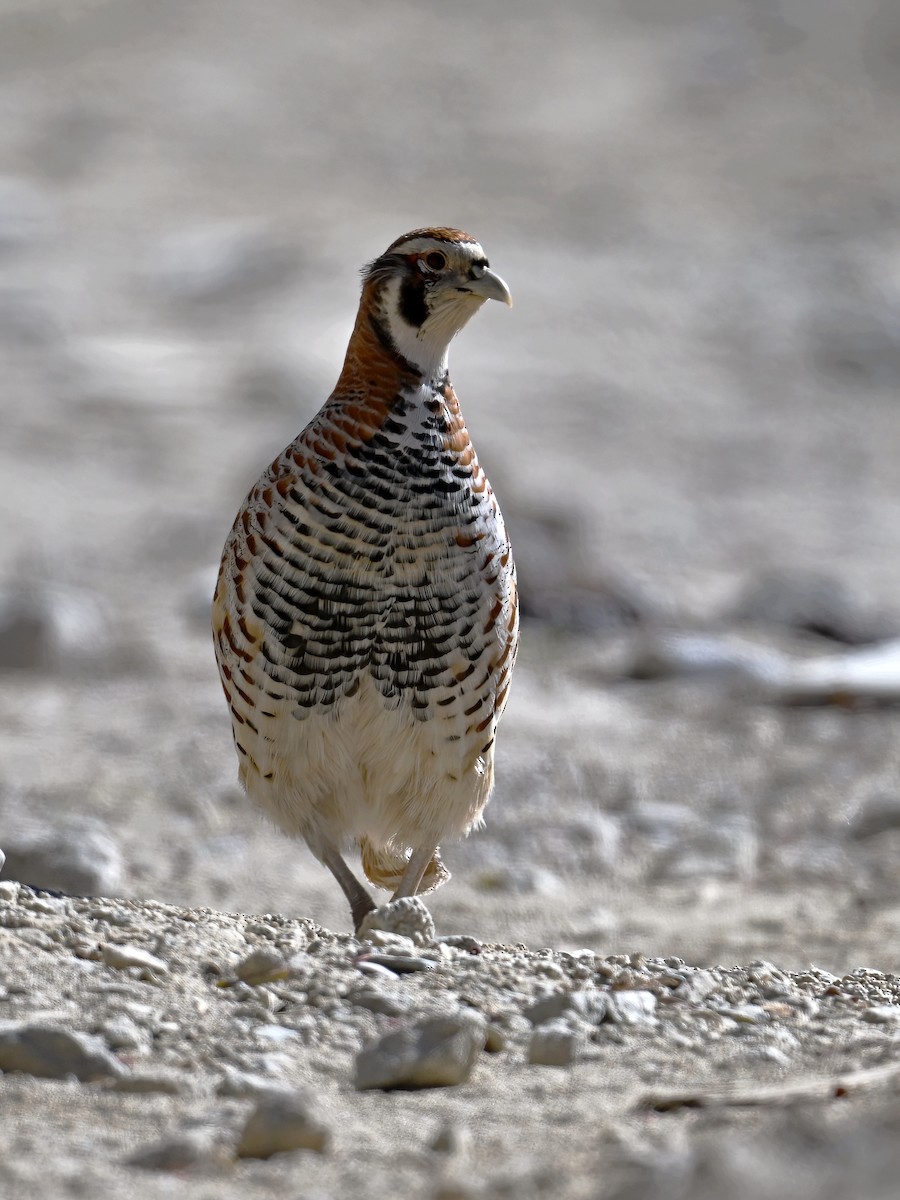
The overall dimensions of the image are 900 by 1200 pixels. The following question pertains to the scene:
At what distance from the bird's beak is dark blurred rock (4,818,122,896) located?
2.90 meters

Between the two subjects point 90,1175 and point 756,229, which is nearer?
point 90,1175

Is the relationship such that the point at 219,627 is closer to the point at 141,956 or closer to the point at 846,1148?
the point at 141,956

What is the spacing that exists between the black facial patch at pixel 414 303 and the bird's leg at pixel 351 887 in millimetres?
1736

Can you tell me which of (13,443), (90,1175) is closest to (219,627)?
(90,1175)

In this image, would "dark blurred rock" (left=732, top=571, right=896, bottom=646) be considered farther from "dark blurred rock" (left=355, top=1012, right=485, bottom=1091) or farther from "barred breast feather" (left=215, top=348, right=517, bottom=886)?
"dark blurred rock" (left=355, top=1012, right=485, bottom=1091)

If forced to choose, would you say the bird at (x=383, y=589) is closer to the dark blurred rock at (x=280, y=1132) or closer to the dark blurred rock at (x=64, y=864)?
the dark blurred rock at (x=64, y=864)

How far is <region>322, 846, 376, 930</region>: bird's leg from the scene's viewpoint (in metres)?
5.63

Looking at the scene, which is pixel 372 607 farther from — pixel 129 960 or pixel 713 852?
pixel 713 852

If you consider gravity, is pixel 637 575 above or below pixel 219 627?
above

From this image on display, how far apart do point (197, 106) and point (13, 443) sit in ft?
35.7

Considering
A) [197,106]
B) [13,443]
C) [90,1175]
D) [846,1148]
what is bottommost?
[90,1175]

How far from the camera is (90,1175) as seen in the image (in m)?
3.06

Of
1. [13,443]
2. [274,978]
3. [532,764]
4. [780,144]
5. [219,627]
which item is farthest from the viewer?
[780,144]

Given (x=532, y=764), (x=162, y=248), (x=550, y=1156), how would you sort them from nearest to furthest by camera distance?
(x=550, y=1156) → (x=532, y=764) → (x=162, y=248)
